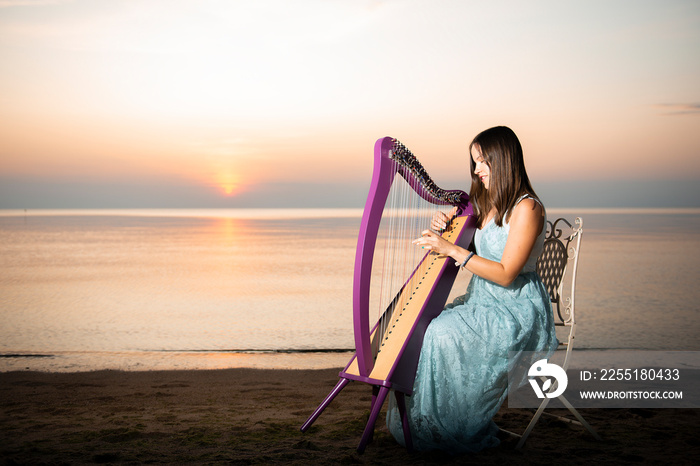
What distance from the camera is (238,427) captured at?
2.68 meters

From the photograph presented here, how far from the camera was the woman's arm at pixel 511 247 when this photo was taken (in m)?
2.40

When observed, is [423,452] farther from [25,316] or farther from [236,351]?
[25,316]

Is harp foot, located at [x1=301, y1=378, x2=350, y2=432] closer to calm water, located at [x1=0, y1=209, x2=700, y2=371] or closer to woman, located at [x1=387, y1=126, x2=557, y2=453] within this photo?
woman, located at [x1=387, y1=126, x2=557, y2=453]

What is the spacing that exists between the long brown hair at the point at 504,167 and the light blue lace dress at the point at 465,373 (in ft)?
1.45

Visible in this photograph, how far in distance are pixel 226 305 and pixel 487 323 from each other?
3.90 meters

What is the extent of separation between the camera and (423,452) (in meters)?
2.33

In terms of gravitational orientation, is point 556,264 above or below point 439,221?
below

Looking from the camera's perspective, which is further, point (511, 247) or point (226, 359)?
point (226, 359)

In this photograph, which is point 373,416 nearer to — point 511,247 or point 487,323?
point 487,323

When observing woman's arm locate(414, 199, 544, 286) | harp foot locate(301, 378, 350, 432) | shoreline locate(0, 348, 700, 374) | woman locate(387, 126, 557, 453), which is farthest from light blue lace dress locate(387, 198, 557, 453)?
shoreline locate(0, 348, 700, 374)

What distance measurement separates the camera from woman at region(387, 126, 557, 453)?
2297mm

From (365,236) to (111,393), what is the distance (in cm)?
194

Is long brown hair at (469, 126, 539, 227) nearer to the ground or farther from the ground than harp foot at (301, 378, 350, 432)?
farther from the ground

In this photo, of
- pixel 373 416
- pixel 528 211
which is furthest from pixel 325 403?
pixel 528 211
